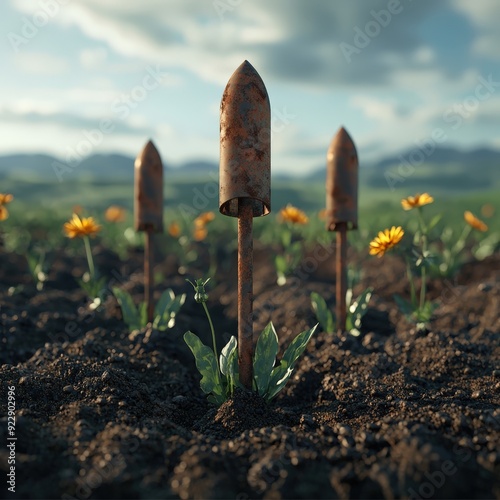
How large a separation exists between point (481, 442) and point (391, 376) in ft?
3.32

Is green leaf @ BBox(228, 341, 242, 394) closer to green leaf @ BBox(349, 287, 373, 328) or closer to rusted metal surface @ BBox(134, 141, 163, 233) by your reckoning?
green leaf @ BBox(349, 287, 373, 328)

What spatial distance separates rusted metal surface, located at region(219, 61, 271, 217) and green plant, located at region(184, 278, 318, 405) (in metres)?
0.60

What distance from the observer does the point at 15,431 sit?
2.50m

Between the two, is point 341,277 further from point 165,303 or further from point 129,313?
point 129,313

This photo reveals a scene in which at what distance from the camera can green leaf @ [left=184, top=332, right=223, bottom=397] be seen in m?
3.15

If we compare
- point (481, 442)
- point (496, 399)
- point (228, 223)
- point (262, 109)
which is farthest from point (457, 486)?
point (228, 223)

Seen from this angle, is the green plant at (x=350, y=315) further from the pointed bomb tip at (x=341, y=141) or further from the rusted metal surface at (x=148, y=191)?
the rusted metal surface at (x=148, y=191)

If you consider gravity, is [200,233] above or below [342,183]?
below

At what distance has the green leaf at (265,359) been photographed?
318cm

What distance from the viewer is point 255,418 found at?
9.52 ft

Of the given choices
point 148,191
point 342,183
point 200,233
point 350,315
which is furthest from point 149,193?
point 200,233

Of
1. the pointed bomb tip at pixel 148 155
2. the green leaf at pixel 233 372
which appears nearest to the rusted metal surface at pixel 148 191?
the pointed bomb tip at pixel 148 155

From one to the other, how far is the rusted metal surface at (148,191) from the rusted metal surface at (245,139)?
1872 millimetres

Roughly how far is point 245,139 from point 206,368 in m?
1.29
